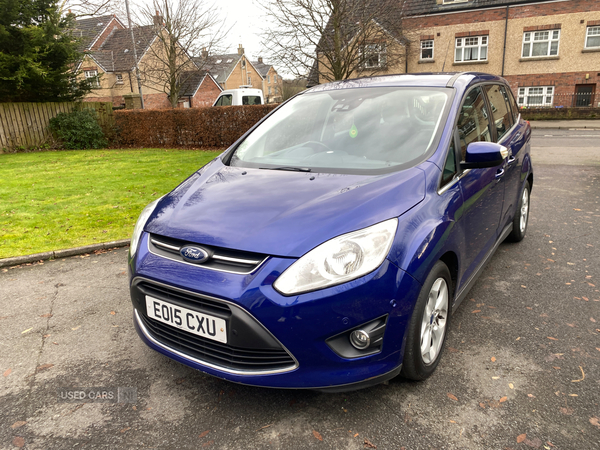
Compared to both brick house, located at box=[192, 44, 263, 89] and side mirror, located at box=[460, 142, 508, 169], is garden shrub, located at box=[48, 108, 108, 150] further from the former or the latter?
brick house, located at box=[192, 44, 263, 89]

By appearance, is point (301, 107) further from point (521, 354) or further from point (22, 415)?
point (22, 415)

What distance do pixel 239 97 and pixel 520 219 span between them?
1674 cm

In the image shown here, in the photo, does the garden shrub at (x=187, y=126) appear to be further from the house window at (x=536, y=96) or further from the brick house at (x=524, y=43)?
the house window at (x=536, y=96)

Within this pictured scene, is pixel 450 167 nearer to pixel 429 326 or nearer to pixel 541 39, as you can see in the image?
pixel 429 326

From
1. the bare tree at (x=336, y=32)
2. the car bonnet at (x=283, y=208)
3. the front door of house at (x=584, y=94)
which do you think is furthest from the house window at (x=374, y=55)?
the front door of house at (x=584, y=94)

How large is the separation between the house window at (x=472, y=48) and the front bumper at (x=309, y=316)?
3104 cm

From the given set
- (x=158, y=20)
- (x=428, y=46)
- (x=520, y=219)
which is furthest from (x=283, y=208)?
(x=428, y=46)

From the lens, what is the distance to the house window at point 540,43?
27.0 m

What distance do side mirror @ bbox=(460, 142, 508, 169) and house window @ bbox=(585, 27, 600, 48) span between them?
30314 millimetres

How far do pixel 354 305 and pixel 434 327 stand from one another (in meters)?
0.82

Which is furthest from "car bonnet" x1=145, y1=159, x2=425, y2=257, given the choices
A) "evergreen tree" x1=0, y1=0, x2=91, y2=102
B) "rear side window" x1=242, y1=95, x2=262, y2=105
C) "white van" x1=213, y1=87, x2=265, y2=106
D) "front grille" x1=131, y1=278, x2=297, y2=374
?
"rear side window" x1=242, y1=95, x2=262, y2=105

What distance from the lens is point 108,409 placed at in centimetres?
247

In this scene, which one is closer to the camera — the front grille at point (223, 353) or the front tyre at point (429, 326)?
the front grille at point (223, 353)

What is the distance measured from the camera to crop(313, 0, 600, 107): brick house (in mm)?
26406
